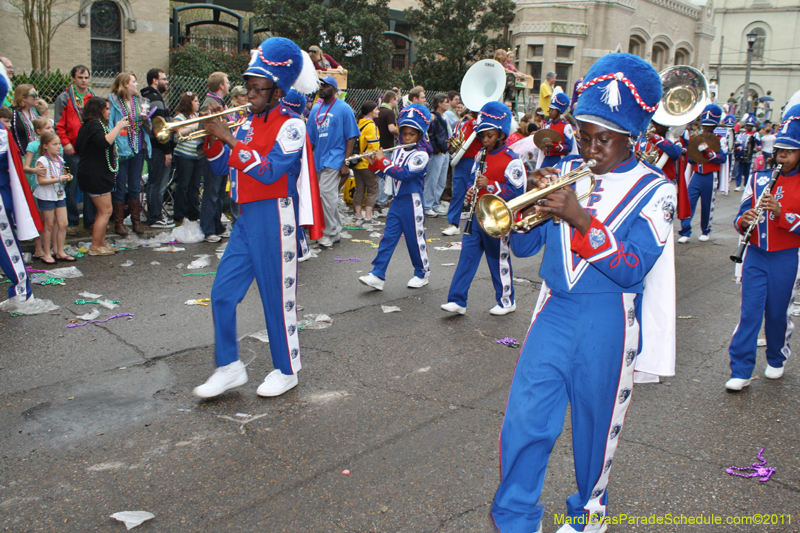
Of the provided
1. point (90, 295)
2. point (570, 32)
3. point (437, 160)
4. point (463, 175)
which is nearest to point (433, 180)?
point (437, 160)

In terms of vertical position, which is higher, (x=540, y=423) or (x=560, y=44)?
(x=560, y=44)

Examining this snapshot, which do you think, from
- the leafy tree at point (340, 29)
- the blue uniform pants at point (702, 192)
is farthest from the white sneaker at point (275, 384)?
the leafy tree at point (340, 29)

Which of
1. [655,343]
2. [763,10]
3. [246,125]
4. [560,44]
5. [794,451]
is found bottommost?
[794,451]

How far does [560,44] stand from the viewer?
110ft

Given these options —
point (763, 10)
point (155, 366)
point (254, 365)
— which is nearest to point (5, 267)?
point (155, 366)

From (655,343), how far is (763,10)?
61501 mm

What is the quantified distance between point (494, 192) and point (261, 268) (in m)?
2.42

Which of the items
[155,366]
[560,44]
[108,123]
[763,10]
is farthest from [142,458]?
[763,10]

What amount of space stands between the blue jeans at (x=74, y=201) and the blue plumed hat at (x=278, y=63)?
17.1 feet

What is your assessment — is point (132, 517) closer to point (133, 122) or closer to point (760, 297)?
point (760, 297)

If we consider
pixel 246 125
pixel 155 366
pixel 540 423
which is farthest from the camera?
pixel 155 366

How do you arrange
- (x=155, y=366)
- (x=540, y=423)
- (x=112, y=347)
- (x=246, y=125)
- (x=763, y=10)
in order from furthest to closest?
(x=763, y=10) < (x=112, y=347) < (x=155, y=366) < (x=246, y=125) < (x=540, y=423)

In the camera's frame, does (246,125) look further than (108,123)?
No

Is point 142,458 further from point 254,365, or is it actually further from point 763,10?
point 763,10
